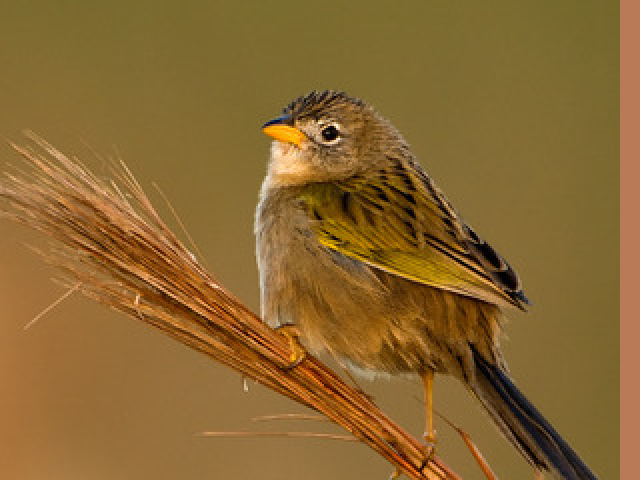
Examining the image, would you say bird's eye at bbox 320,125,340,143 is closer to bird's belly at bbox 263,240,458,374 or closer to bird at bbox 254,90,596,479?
bird at bbox 254,90,596,479

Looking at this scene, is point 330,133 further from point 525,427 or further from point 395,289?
point 525,427

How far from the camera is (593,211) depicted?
7379 millimetres

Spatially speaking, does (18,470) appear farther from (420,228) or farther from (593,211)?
(593,211)

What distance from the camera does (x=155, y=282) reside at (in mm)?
3053

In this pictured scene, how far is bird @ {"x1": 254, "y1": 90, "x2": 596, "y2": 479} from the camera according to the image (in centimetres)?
384

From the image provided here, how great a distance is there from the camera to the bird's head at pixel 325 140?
15.8 ft

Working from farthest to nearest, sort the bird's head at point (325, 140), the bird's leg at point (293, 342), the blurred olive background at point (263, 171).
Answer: the blurred olive background at point (263, 171), the bird's head at point (325, 140), the bird's leg at point (293, 342)

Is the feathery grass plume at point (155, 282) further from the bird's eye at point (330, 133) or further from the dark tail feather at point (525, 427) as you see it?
the bird's eye at point (330, 133)

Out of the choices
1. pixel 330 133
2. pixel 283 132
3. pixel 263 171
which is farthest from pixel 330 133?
pixel 263 171

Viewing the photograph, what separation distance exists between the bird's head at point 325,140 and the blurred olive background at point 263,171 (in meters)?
0.68

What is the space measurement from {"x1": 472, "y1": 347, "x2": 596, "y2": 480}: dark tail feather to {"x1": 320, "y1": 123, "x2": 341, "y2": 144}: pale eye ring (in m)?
1.48

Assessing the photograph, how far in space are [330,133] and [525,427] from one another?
1.88 metres

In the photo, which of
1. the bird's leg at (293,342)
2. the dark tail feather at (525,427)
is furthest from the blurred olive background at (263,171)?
the dark tail feather at (525,427)

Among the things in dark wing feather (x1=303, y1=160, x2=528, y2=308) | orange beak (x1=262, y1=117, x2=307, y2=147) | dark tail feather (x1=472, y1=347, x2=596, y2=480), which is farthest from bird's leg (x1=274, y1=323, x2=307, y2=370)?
orange beak (x1=262, y1=117, x2=307, y2=147)
